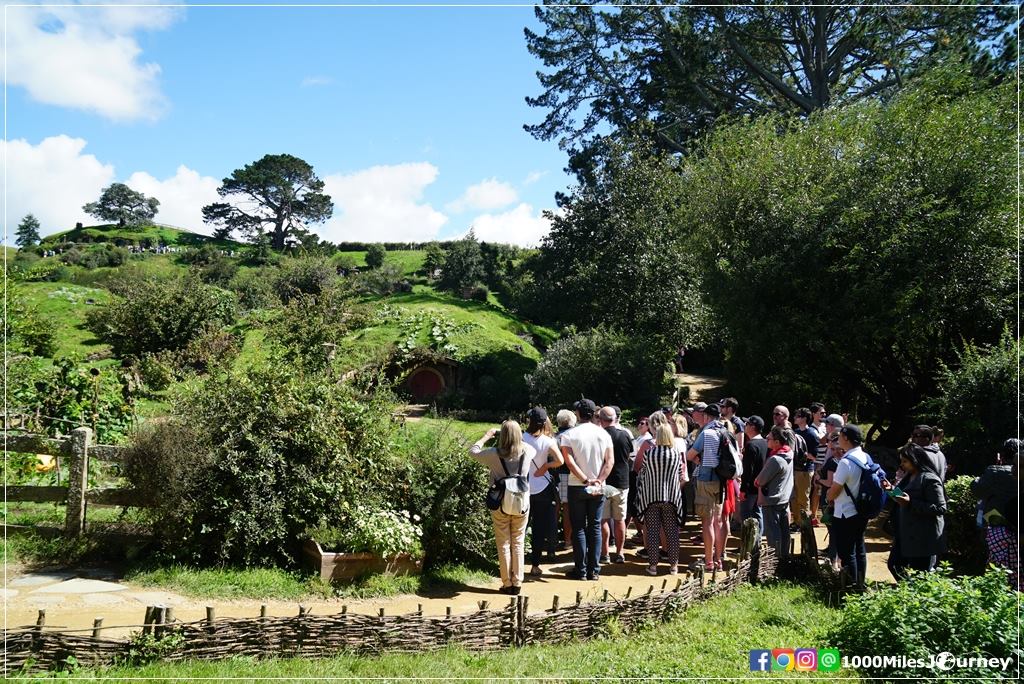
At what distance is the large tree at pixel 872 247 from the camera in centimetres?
1650

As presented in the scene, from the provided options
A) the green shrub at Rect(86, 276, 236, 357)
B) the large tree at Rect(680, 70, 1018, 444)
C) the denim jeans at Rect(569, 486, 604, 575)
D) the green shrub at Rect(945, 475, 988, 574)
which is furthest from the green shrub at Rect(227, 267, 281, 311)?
the green shrub at Rect(945, 475, 988, 574)

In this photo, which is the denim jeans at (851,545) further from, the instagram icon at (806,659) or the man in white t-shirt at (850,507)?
the instagram icon at (806,659)

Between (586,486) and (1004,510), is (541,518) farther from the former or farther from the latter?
(1004,510)

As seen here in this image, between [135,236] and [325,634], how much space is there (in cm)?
7923

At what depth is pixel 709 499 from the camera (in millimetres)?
8305

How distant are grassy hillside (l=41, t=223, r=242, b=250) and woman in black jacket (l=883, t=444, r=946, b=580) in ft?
246

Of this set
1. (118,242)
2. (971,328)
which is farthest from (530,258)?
(118,242)

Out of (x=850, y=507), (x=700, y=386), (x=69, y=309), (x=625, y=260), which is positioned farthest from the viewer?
(x=69, y=309)

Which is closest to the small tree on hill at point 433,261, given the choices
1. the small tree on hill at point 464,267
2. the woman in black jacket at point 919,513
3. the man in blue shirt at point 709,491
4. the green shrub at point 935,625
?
the small tree on hill at point 464,267

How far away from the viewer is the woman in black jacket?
280 inches

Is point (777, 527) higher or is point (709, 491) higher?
point (709, 491)

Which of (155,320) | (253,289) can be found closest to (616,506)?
(155,320)

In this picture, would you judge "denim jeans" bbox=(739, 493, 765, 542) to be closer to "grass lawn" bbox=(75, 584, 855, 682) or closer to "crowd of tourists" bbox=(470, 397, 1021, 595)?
"crowd of tourists" bbox=(470, 397, 1021, 595)

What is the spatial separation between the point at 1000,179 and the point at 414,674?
1702 centimetres
